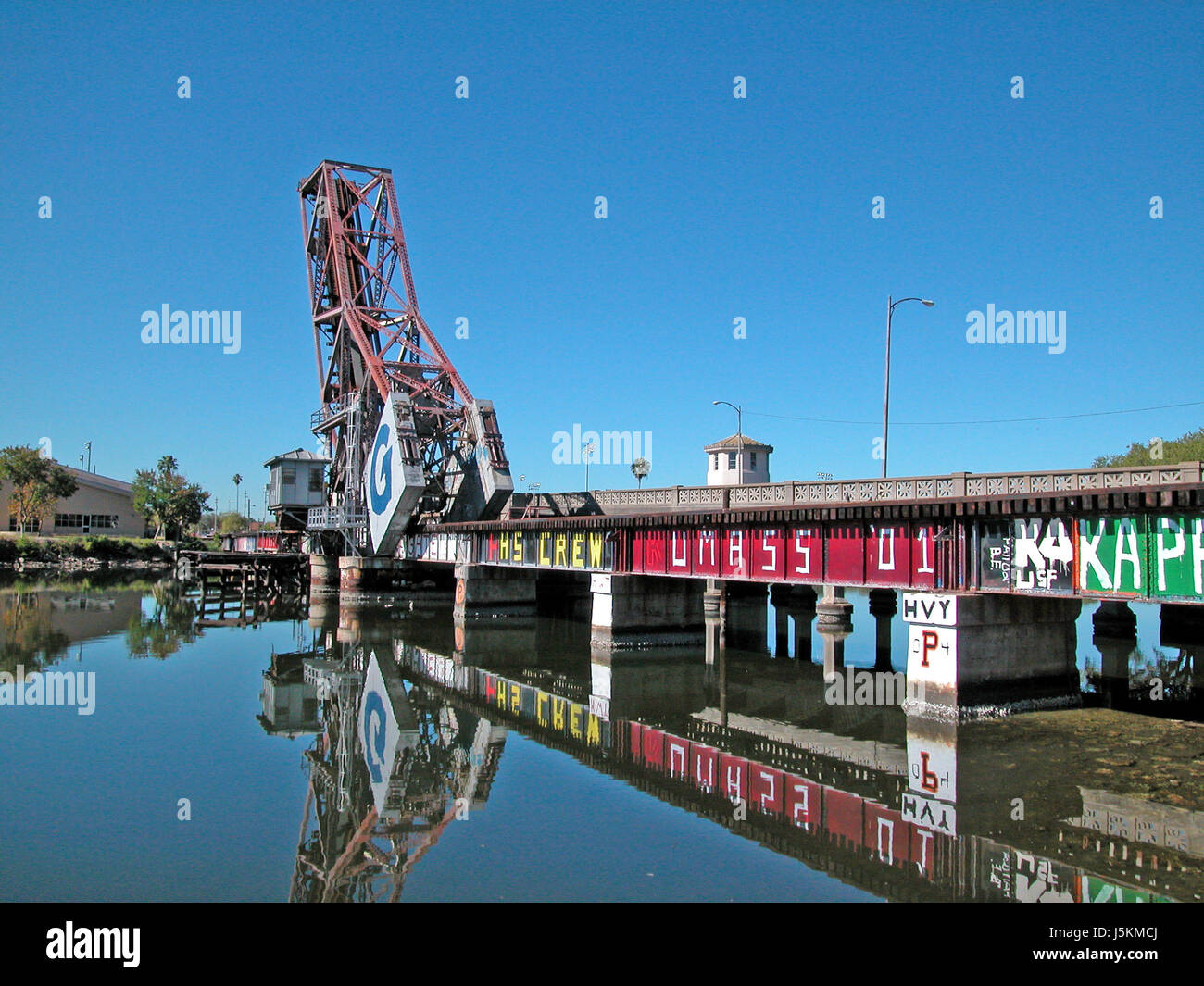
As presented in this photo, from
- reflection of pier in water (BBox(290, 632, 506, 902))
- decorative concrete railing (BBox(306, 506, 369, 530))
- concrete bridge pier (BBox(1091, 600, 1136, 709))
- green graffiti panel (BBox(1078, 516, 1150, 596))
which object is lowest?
reflection of pier in water (BBox(290, 632, 506, 902))

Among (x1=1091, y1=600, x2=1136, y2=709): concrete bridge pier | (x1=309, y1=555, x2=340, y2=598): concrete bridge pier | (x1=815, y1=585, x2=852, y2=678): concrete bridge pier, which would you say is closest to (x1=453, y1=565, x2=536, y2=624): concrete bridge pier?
(x1=309, y1=555, x2=340, y2=598): concrete bridge pier

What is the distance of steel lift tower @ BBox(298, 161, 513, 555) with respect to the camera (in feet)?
147

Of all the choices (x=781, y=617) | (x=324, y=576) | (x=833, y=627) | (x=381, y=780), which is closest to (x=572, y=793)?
(x=381, y=780)

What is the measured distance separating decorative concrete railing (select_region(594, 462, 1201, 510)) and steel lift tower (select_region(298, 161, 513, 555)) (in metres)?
17.6

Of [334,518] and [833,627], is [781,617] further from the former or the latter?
[334,518]

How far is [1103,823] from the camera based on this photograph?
13.4m

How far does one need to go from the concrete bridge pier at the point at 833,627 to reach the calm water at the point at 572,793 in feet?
3.96

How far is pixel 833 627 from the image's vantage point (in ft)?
88.8

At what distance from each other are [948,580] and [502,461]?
28205mm

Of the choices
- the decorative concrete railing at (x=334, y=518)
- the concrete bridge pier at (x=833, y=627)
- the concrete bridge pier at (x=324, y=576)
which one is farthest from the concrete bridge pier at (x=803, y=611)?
the concrete bridge pier at (x=324, y=576)

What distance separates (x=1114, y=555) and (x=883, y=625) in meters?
13.6

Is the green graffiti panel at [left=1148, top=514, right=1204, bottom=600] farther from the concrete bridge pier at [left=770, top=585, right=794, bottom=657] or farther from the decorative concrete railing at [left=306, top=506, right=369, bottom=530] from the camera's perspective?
the decorative concrete railing at [left=306, top=506, right=369, bottom=530]

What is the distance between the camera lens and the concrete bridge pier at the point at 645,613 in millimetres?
33500
